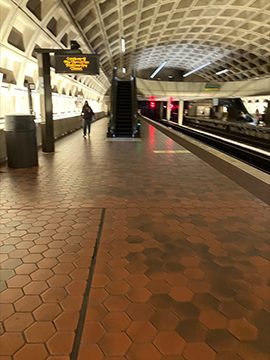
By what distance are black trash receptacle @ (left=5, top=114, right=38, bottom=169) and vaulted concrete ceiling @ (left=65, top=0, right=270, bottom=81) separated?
657cm

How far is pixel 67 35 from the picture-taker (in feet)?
44.8

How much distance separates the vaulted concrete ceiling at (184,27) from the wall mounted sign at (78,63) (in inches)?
157

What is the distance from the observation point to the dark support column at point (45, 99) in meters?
8.15

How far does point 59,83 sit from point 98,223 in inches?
496

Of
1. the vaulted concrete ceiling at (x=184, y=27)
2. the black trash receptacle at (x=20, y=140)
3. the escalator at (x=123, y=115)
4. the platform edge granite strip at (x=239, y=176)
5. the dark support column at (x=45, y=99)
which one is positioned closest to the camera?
the platform edge granite strip at (x=239, y=176)

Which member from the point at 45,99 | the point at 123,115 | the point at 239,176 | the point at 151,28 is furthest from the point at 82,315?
the point at 151,28

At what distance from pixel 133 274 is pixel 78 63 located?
23.3 feet

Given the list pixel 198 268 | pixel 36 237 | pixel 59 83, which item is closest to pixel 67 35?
pixel 59 83

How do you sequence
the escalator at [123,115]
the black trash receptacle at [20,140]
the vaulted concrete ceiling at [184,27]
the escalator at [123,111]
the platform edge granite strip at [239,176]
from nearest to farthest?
the platform edge granite strip at [239,176], the black trash receptacle at [20,140], the escalator at [123,115], the escalator at [123,111], the vaulted concrete ceiling at [184,27]

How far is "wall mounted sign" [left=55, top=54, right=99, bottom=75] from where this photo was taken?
7910 millimetres

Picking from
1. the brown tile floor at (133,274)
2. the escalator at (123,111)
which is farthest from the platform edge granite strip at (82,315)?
the escalator at (123,111)

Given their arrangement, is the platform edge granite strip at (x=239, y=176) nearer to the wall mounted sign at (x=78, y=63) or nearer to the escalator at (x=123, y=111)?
the wall mounted sign at (x=78, y=63)

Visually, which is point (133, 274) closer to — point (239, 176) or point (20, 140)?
point (239, 176)

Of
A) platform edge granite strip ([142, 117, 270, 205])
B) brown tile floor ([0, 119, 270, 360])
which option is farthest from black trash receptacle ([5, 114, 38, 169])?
platform edge granite strip ([142, 117, 270, 205])
